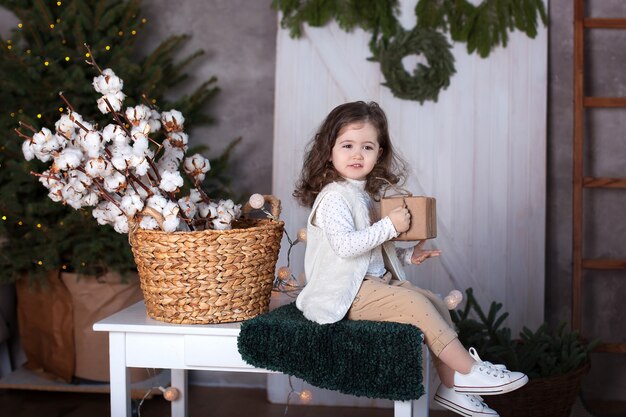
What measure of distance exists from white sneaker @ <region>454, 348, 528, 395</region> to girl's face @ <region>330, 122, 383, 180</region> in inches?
26.7

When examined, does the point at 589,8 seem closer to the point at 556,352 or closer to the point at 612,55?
the point at 612,55

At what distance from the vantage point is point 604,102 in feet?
12.4

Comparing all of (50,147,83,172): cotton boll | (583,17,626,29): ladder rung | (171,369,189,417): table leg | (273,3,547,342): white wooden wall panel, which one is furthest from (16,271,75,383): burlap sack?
(583,17,626,29): ladder rung

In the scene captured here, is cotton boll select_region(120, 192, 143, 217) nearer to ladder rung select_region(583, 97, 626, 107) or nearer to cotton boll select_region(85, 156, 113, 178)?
cotton boll select_region(85, 156, 113, 178)

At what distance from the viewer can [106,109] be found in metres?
2.34

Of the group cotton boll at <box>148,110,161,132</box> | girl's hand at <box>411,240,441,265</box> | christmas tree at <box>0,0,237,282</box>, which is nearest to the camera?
cotton boll at <box>148,110,161,132</box>

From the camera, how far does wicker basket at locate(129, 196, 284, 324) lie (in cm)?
230

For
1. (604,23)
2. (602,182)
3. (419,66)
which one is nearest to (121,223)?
(419,66)

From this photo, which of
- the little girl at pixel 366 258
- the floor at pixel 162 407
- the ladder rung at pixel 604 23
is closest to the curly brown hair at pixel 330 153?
the little girl at pixel 366 258

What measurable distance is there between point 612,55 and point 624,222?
0.81 metres

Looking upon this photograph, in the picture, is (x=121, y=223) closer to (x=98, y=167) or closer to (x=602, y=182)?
(x=98, y=167)

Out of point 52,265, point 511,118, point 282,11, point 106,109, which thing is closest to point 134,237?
point 106,109

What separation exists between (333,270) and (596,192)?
2005 millimetres

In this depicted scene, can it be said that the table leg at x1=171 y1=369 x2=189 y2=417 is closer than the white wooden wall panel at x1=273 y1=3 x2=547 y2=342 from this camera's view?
Yes
